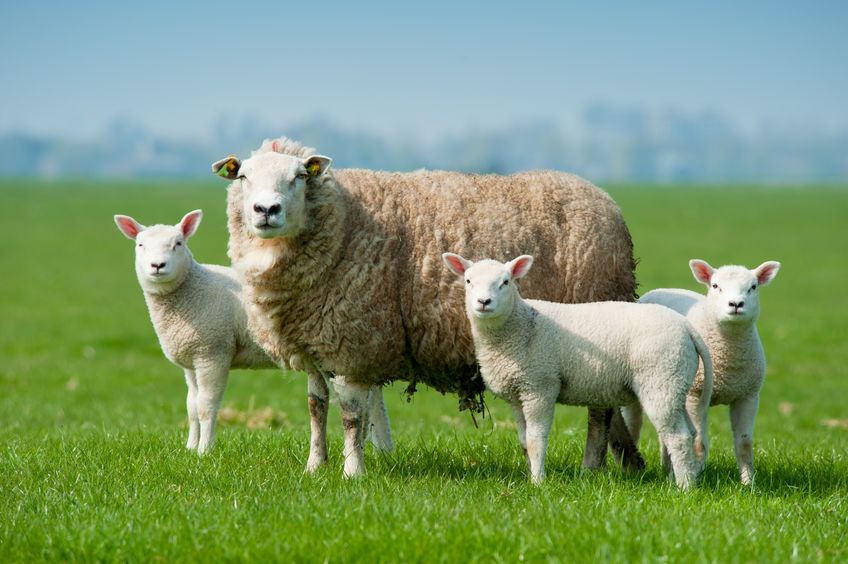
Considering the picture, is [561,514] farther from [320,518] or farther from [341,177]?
[341,177]

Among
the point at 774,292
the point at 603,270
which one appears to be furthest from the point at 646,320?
the point at 774,292

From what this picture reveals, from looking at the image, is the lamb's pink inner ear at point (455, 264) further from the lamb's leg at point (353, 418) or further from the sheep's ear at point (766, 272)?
the sheep's ear at point (766, 272)

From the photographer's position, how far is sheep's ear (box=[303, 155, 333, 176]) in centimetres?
665

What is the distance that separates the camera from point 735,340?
6.66 metres

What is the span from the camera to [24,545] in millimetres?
5070

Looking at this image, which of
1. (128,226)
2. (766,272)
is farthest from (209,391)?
(766,272)

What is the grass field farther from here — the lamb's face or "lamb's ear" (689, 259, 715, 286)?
the lamb's face

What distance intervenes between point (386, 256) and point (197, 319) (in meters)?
1.93

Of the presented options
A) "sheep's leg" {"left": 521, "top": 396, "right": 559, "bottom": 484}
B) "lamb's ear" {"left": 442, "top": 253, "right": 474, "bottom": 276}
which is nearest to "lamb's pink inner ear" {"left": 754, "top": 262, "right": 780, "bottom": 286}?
"sheep's leg" {"left": 521, "top": 396, "right": 559, "bottom": 484}


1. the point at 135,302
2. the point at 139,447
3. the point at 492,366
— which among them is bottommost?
the point at 135,302

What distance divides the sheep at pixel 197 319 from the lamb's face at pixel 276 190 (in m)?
1.34

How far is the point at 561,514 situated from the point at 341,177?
116 inches

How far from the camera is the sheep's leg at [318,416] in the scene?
7090mm

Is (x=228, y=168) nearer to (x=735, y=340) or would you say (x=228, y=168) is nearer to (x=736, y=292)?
(x=736, y=292)
